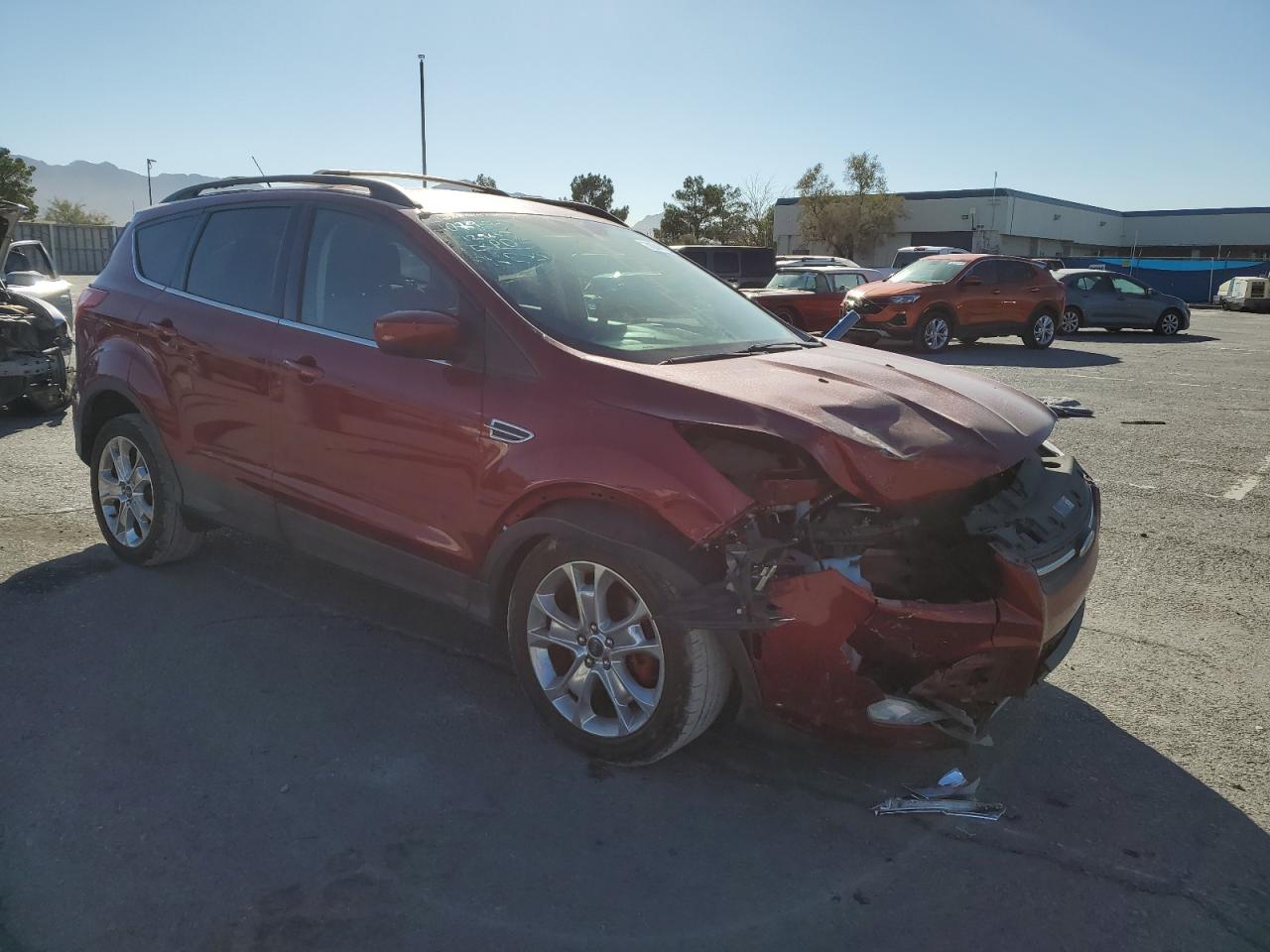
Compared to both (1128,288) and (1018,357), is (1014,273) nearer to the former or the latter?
(1018,357)

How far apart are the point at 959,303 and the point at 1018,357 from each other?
4.59ft

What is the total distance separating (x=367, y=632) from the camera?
440cm

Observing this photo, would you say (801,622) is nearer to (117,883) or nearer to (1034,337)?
(117,883)

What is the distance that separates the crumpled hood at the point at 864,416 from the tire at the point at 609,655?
524 mm

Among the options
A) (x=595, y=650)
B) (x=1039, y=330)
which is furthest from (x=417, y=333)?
(x=1039, y=330)

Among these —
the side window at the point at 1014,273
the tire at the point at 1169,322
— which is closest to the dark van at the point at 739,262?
the side window at the point at 1014,273

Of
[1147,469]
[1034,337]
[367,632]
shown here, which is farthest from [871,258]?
[367,632]

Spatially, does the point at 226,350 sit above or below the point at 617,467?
above

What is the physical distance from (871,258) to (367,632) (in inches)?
2712

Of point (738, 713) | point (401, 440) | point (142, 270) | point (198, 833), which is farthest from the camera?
point (142, 270)

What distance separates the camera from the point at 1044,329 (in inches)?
760

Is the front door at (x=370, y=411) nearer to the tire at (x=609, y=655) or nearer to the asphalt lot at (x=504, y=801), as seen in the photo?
the tire at (x=609, y=655)

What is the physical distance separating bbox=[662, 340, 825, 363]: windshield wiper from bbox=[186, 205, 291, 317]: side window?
1840 millimetres

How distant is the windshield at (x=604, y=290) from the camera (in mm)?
3666
